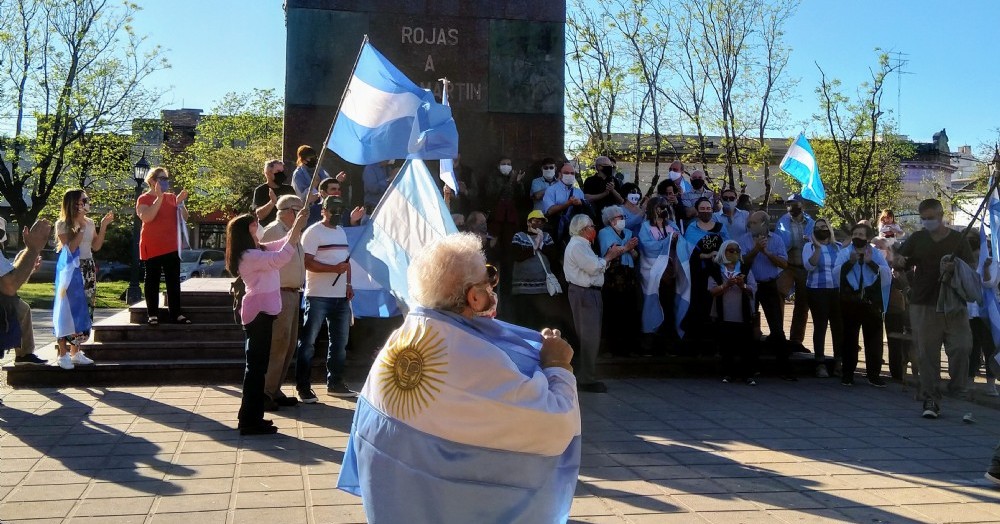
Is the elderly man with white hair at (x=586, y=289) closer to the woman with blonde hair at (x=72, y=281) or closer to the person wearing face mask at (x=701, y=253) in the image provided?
the person wearing face mask at (x=701, y=253)

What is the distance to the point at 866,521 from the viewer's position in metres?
5.09

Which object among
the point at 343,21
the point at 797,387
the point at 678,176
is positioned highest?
the point at 343,21

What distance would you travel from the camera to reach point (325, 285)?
26.7ft

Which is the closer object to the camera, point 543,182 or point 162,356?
point 162,356

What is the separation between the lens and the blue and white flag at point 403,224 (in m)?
6.04

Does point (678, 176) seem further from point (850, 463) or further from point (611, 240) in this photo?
point (850, 463)

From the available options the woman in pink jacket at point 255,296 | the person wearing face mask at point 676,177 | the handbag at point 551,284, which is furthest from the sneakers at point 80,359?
the person wearing face mask at point 676,177

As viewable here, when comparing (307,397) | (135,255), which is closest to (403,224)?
(307,397)

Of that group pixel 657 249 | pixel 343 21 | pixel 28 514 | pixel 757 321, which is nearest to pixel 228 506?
pixel 28 514

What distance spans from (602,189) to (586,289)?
8.43 ft

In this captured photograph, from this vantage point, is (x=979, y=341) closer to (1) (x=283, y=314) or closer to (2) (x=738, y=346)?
(2) (x=738, y=346)

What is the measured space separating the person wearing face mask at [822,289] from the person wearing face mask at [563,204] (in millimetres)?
2626

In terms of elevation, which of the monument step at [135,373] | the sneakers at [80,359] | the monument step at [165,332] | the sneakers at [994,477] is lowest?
the sneakers at [994,477]

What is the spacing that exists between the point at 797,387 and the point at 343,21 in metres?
7.26
